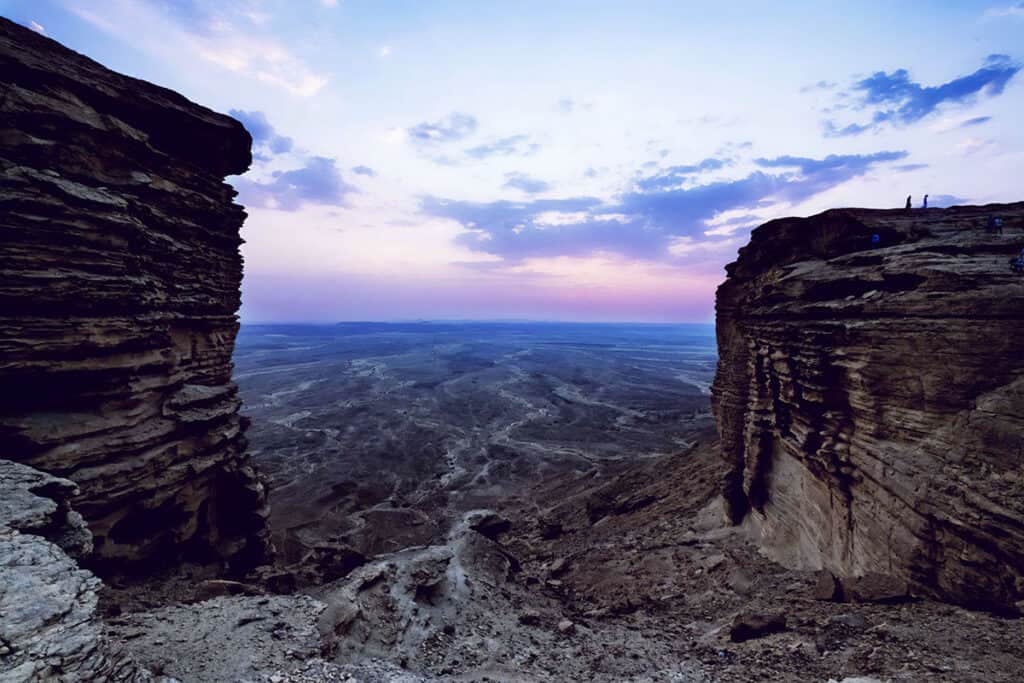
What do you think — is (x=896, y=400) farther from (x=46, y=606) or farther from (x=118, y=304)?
(x=118, y=304)

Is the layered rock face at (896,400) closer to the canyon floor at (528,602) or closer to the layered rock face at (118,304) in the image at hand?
the canyon floor at (528,602)

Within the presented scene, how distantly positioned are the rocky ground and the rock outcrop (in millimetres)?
2329

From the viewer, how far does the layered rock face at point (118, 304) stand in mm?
12289

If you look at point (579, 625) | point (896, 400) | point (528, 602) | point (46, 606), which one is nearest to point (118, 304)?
point (46, 606)

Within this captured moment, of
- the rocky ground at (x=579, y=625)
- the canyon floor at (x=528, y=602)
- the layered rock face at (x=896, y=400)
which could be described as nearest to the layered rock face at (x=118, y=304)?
the canyon floor at (x=528, y=602)

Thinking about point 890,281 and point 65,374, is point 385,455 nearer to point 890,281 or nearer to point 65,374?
point 65,374

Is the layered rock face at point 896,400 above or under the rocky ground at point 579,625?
above

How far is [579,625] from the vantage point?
14.6 m

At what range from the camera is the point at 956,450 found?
32.9 feet

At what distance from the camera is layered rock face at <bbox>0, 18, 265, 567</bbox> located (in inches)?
484

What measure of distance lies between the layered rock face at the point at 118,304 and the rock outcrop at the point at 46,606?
5.48 metres

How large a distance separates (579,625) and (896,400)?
1150 cm

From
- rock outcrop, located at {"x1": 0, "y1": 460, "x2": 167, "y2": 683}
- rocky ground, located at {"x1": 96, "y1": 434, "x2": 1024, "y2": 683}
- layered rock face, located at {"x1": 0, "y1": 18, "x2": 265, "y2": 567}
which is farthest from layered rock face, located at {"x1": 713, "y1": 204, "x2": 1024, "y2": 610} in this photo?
layered rock face, located at {"x1": 0, "y1": 18, "x2": 265, "y2": 567}

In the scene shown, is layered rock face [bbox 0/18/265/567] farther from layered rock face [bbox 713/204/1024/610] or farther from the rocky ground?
layered rock face [bbox 713/204/1024/610]
